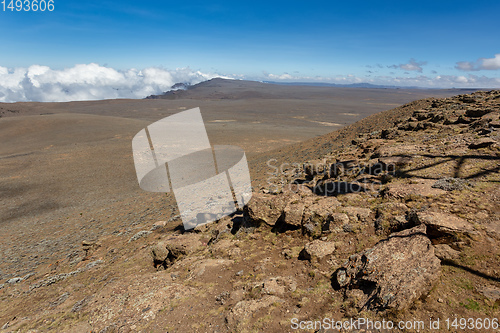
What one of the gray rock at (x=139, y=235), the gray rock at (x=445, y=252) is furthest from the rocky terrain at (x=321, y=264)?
the gray rock at (x=139, y=235)

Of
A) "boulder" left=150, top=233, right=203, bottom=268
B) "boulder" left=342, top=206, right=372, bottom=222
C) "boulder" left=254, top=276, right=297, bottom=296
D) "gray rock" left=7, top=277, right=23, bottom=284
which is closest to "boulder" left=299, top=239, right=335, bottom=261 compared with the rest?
"boulder" left=254, top=276, right=297, bottom=296

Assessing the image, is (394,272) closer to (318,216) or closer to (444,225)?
(444,225)

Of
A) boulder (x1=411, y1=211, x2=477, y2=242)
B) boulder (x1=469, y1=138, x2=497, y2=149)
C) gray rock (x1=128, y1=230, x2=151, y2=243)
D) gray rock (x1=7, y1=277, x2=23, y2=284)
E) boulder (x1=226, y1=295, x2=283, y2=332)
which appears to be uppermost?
boulder (x1=469, y1=138, x2=497, y2=149)

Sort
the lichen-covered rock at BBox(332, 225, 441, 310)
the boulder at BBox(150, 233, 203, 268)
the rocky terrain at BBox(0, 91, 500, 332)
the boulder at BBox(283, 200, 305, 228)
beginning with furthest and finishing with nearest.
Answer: the boulder at BBox(150, 233, 203, 268) → the boulder at BBox(283, 200, 305, 228) → the rocky terrain at BBox(0, 91, 500, 332) → the lichen-covered rock at BBox(332, 225, 441, 310)

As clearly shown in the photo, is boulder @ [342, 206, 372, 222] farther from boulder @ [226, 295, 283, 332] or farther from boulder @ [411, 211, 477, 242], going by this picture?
boulder @ [226, 295, 283, 332]

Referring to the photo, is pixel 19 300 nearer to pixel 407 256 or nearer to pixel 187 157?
pixel 407 256

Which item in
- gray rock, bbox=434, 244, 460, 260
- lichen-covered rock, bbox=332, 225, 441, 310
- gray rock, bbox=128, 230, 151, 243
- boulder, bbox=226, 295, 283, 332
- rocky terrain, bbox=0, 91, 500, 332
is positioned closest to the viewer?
lichen-covered rock, bbox=332, 225, 441, 310
